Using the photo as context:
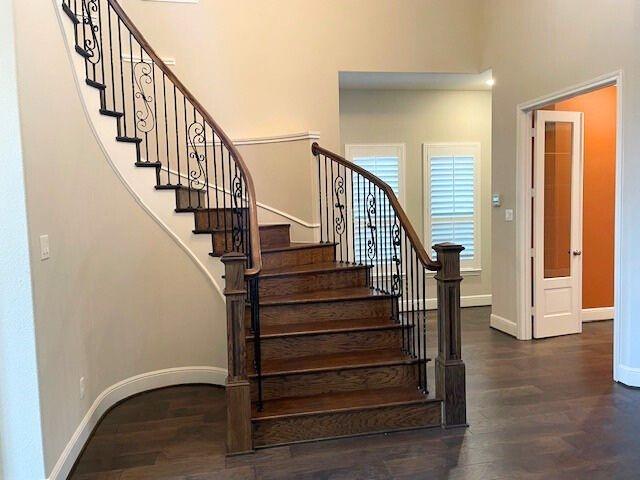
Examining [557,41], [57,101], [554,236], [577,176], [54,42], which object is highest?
[557,41]

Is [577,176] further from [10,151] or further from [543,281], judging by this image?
[10,151]

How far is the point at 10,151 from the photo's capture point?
2.12 meters

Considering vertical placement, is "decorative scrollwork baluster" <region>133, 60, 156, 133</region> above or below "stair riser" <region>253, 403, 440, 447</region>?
above

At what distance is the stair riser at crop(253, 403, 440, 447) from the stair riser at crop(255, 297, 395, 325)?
86cm

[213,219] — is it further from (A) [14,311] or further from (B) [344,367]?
(A) [14,311]

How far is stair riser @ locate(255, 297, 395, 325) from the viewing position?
358 cm

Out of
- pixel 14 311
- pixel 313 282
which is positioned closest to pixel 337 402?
pixel 313 282

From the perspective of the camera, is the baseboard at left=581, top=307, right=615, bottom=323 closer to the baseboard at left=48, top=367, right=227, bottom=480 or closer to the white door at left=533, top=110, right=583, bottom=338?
the white door at left=533, top=110, right=583, bottom=338

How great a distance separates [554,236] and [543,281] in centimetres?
→ 50

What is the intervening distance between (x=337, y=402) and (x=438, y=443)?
2.17 feet

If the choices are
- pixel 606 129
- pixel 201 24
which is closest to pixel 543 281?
pixel 606 129

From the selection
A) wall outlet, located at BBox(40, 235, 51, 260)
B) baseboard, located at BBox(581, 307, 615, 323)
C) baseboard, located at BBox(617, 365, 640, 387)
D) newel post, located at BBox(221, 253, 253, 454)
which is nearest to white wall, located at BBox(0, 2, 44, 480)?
wall outlet, located at BBox(40, 235, 51, 260)

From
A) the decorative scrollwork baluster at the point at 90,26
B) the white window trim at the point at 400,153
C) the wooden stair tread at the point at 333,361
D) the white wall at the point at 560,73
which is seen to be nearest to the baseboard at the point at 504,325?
the white wall at the point at 560,73

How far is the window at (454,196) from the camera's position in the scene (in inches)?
247
